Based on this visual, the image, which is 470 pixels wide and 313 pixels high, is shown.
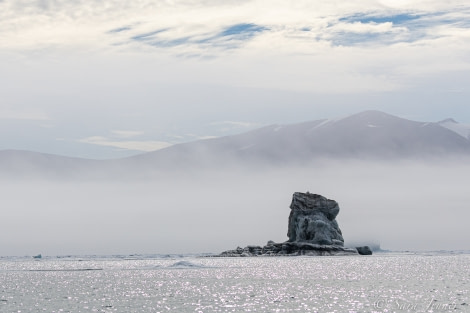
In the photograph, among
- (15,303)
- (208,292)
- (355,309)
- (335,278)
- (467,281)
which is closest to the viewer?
(355,309)

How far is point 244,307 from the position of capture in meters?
105

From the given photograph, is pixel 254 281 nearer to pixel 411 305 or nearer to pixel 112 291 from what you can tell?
pixel 112 291

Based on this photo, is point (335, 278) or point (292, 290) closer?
point (292, 290)

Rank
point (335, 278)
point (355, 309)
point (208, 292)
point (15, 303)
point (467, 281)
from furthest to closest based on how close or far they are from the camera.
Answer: point (335, 278)
point (467, 281)
point (208, 292)
point (15, 303)
point (355, 309)

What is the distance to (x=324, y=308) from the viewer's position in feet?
333

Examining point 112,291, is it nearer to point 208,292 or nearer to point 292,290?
point 208,292

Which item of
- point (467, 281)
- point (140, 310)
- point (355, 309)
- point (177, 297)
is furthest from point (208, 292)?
point (467, 281)

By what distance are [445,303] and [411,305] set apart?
223 inches

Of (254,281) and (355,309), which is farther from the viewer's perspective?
(254,281)

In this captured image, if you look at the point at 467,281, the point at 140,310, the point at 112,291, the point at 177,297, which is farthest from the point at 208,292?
the point at 467,281

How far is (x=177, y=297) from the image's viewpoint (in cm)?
12319

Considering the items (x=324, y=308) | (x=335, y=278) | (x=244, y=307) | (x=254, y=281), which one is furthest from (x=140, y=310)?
(x=335, y=278)

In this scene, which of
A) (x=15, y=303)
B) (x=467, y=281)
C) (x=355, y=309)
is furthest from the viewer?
(x=467, y=281)

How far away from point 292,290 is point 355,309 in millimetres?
37365
